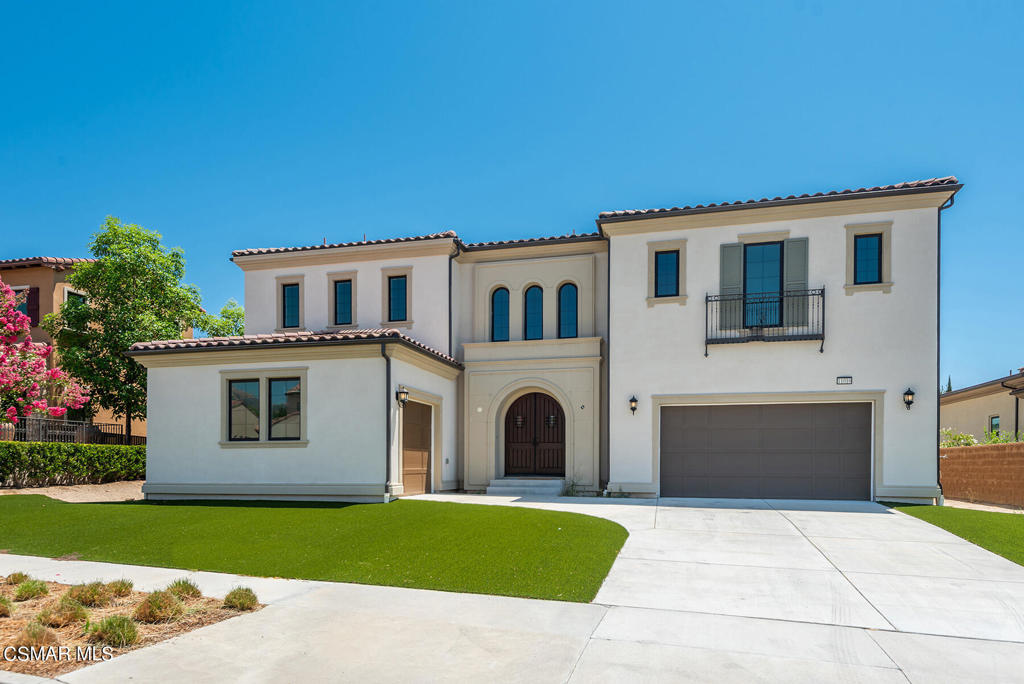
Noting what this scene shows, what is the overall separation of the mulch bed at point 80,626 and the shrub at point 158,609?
0.24 feet

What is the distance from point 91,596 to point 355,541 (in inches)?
147

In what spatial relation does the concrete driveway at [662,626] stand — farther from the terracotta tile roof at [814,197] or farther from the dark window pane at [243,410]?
the terracotta tile roof at [814,197]

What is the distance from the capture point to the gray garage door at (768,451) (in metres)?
15.0

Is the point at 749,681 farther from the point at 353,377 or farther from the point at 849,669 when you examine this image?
the point at 353,377

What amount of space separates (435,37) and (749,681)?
13213 mm

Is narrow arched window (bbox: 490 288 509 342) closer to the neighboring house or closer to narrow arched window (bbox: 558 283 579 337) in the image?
the neighboring house

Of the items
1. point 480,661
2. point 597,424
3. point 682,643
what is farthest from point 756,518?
point 480,661

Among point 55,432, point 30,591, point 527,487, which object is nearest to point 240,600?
point 30,591

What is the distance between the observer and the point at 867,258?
15.0 meters

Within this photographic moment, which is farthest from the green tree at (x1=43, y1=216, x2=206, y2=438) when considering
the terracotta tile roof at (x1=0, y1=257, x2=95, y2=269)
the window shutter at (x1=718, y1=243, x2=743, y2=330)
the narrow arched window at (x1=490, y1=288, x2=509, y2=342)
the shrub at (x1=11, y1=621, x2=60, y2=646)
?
the shrub at (x1=11, y1=621, x2=60, y2=646)

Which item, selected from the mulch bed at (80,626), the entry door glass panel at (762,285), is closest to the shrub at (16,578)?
the mulch bed at (80,626)

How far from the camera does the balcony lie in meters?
15.0

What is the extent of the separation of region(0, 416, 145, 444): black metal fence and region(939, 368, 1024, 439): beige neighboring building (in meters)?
29.4

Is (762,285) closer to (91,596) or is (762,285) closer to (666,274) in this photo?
(666,274)
